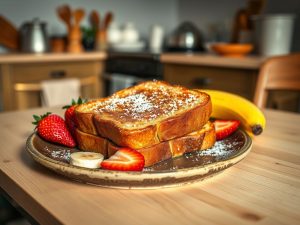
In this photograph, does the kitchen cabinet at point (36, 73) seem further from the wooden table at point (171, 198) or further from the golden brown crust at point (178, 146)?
the golden brown crust at point (178, 146)

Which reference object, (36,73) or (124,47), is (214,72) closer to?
(124,47)

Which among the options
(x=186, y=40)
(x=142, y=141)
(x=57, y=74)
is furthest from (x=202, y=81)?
(x=142, y=141)

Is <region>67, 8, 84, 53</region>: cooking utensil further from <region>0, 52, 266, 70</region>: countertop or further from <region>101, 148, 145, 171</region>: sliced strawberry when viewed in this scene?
<region>101, 148, 145, 171</region>: sliced strawberry

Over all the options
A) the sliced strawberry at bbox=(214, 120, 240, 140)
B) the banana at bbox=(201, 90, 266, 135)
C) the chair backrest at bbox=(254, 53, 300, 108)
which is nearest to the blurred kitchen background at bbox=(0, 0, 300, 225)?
the chair backrest at bbox=(254, 53, 300, 108)

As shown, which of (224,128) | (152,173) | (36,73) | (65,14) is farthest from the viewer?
(65,14)

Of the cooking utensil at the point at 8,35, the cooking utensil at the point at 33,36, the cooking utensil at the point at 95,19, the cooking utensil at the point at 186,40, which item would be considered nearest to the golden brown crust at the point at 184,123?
the cooking utensil at the point at 186,40

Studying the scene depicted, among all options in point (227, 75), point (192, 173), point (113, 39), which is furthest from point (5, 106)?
point (192, 173)
